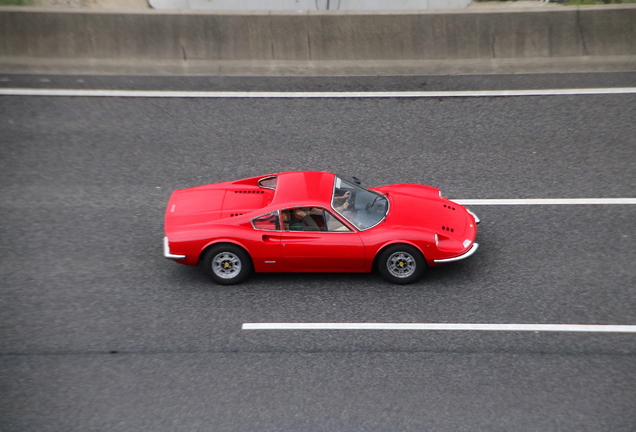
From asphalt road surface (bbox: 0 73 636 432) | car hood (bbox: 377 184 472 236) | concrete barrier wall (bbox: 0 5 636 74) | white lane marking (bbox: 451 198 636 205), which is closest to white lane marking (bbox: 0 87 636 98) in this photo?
asphalt road surface (bbox: 0 73 636 432)

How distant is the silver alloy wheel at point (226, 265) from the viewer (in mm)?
8312

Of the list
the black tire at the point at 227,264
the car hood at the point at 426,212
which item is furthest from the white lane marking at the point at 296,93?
the black tire at the point at 227,264

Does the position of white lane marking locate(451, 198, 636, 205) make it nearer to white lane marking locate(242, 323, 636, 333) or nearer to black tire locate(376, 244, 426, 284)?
black tire locate(376, 244, 426, 284)

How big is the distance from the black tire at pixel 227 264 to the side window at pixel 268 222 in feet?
1.16

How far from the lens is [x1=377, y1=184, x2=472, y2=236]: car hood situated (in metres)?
8.38

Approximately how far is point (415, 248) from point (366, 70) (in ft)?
18.8

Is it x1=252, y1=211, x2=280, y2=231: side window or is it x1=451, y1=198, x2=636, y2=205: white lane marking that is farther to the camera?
x1=451, y1=198, x2=636, y2=205: white lane marking

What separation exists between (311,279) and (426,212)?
1663mm

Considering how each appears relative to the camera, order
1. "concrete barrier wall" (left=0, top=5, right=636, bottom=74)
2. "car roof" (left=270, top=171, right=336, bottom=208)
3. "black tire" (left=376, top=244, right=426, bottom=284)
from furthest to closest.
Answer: "concrete barrier wall" (left=0, top=5, right=636, bottom=74) → "car roof" (left=270, top=171, right=336, bottom=208) → "black tire" (left=376, top=244, right=426, bottom=284)

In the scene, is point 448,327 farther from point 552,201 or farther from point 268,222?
point 552,201

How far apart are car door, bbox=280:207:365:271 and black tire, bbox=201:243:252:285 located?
19.3 inches

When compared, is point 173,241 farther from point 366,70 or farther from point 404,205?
point 366,70

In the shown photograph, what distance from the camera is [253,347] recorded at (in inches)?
294

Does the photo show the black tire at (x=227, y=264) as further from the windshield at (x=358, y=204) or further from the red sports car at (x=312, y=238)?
the windshield at (x=358, y=204)
